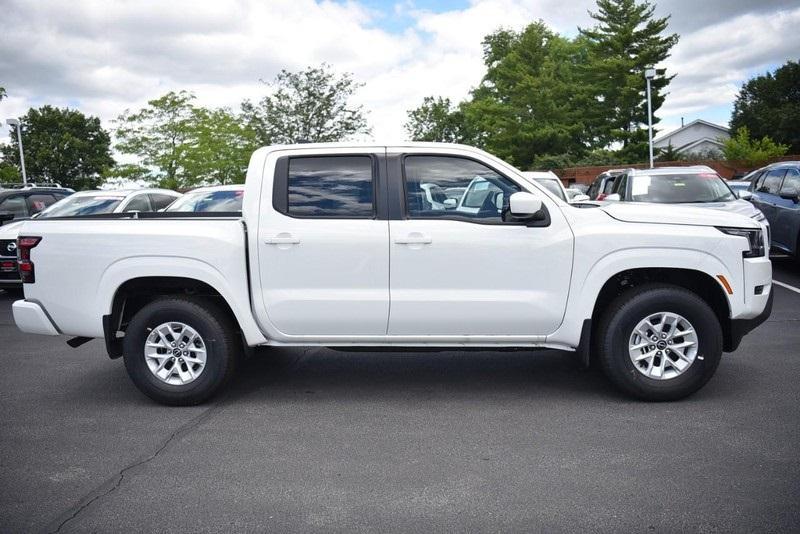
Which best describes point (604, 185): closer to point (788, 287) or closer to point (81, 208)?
point (788, 287)

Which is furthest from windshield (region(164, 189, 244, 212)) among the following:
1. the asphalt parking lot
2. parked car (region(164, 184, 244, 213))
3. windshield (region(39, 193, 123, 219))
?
the asphalt parking lot

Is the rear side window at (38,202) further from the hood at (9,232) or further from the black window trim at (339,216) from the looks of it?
the black window trim at (339,216)

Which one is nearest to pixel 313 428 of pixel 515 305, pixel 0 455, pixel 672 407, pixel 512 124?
pixel 515 305

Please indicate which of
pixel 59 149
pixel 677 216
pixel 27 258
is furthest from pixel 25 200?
pixel 59 149

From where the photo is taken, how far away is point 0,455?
4371mm

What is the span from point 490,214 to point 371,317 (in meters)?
1.15

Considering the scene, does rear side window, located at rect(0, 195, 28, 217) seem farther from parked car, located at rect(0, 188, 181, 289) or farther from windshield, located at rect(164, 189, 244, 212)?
windshield, located at rect(164, 189, 244, 212)

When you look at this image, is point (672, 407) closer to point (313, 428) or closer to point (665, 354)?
point (665, 354)

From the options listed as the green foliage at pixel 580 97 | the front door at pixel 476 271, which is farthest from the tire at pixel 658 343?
the green foliage at pixel 580 97

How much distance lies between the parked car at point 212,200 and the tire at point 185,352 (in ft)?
17.3

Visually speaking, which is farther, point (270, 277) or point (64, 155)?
point (64, 155)

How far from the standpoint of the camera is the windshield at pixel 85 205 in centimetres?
1109

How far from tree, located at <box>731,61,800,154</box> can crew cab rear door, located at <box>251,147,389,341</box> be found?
60442mm

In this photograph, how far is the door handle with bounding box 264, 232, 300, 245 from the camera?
16.4 feet
